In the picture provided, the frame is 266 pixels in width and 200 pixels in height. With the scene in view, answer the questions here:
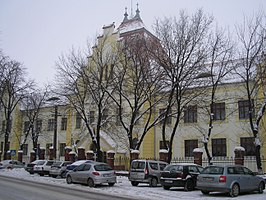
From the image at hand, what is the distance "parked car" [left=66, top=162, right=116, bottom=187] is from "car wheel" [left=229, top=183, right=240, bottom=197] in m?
8.36

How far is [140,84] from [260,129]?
13261 mm

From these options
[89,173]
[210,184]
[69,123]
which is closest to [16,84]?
[69,123]

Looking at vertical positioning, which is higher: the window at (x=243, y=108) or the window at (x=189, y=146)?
the window at (x=243, y=108)

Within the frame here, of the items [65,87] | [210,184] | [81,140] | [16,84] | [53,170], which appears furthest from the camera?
[16,84]

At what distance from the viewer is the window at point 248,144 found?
3333cm

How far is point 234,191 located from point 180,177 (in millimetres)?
3430

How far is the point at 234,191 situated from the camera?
1625 cm

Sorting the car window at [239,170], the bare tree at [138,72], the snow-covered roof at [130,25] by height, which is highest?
the snow-covered roof at [130,25]

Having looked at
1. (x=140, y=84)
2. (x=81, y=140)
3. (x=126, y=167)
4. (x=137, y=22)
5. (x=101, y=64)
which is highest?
(x=137, y=22)

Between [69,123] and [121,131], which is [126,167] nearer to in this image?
[121,131]

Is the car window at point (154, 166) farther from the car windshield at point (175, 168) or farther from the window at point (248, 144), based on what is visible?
the window at point (248, 144)

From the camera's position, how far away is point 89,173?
21719 mm

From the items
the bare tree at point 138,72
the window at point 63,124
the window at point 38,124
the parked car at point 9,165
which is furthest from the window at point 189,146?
the window at point 38,124

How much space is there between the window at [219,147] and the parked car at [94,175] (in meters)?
17.0
